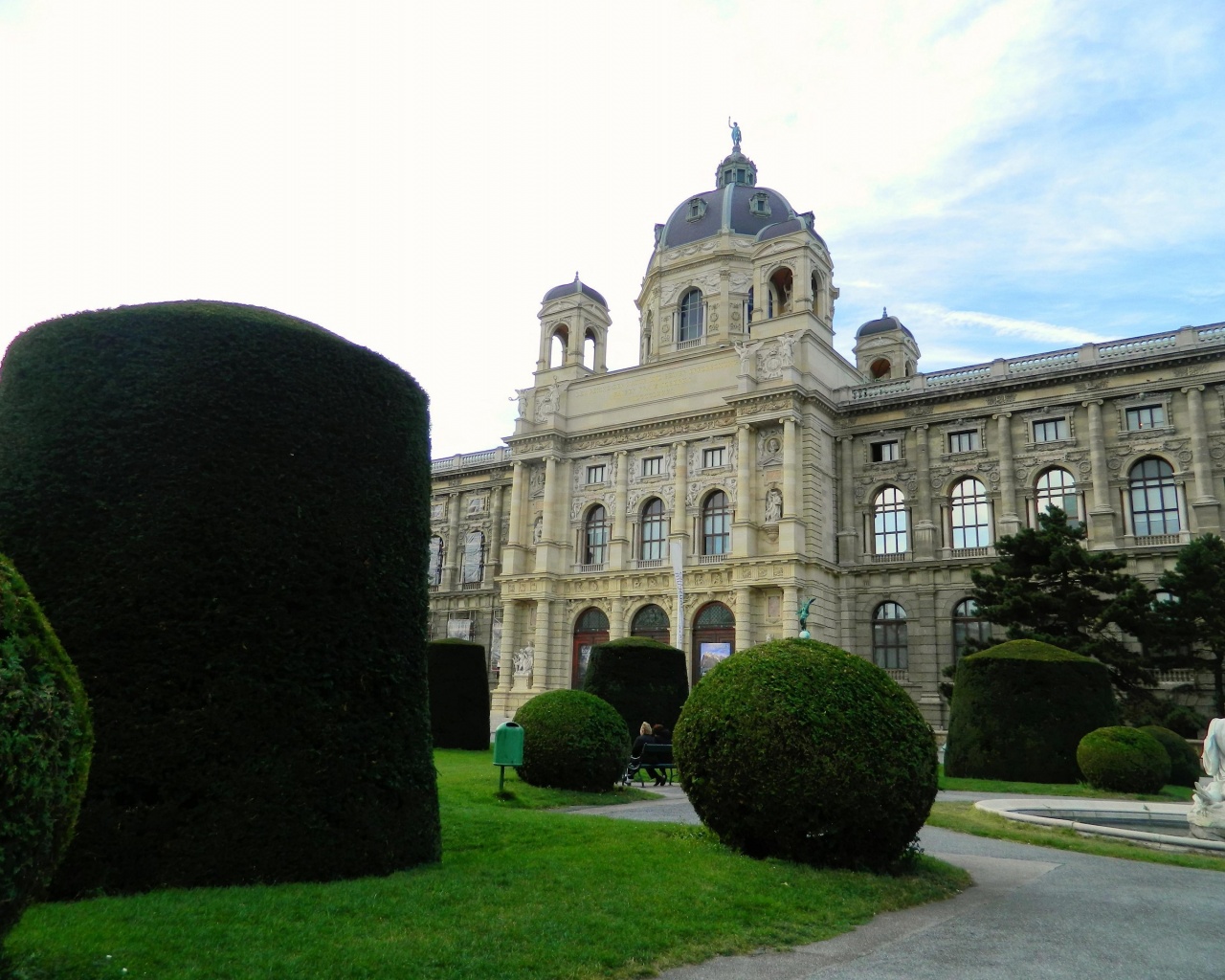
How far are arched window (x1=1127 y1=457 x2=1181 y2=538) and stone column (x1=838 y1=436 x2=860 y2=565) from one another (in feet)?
35.7

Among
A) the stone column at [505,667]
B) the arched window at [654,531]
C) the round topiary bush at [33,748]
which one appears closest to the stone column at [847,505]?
the arched window at [654,531]

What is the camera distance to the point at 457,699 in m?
28.2

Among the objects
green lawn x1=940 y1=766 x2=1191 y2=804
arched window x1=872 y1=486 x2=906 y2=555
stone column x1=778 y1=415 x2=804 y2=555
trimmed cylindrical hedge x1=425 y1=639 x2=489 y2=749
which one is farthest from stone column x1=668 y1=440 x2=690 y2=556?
green lawn x1=940 y1=766 x2=1191 y2=804

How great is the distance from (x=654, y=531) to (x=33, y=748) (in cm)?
4078

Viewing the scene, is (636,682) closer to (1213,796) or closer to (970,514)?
(1213,796)

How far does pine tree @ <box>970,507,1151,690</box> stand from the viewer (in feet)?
93.2

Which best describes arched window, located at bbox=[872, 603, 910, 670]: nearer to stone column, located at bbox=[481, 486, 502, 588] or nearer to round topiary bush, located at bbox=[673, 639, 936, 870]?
stone column, located at bbox=[481, 486, 502, 588]

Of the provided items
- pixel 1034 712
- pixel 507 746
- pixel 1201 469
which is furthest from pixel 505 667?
pixel 507 746

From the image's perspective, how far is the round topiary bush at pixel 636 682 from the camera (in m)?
24.3

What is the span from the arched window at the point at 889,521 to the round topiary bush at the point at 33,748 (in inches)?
1511

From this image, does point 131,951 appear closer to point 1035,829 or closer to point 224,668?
point 224,668

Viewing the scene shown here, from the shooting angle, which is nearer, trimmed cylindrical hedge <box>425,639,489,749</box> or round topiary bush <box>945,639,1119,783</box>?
round topiary bush <box>945,639,1119,783</box>

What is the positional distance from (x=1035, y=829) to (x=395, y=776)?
1015 cm

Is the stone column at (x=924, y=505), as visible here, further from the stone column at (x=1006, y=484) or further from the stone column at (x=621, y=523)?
the stone column at (x=621, y=523)
